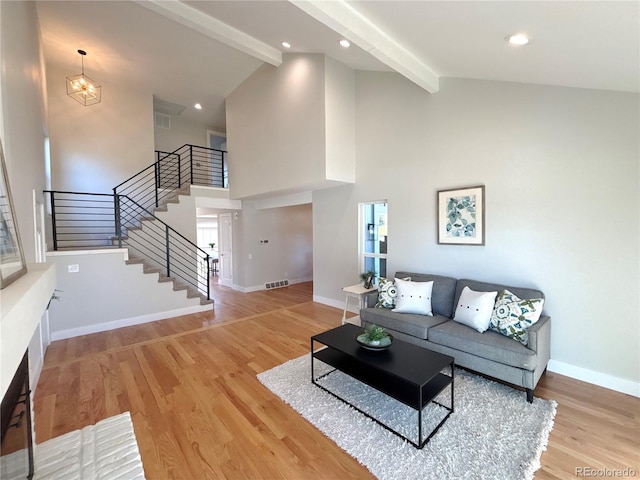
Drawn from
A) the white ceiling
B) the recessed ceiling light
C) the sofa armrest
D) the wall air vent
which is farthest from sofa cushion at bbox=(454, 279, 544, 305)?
the wall air vent

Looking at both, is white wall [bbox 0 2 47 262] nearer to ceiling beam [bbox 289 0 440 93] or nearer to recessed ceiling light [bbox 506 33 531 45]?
ceiling beam [bbox 289 0 440 93]

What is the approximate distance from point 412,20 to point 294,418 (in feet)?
11.6

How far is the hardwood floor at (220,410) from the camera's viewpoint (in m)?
1.89

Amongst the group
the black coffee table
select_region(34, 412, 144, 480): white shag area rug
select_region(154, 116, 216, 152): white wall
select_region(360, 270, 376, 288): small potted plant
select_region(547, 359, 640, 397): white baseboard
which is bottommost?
select_region(34, 412, 144, 480): white shag area rug

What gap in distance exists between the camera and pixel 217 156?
28.7 ft

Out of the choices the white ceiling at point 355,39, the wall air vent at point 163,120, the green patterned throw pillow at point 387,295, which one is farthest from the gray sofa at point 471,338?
the wall air vent at point 163,120

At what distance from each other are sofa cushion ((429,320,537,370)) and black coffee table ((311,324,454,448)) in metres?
0.46

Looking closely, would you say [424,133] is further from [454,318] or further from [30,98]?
[30,98]

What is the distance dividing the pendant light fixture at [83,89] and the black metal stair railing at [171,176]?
5.05 ft

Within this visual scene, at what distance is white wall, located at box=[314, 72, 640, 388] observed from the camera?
8.56 feet

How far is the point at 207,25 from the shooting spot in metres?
3.72

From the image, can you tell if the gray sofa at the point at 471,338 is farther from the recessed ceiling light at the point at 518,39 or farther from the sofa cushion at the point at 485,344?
the recessed ceiling light at the point at 518,39

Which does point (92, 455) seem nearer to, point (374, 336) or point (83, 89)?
point (374, 336)

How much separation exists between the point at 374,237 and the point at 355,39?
3008 mm
